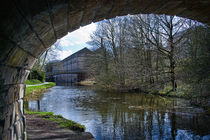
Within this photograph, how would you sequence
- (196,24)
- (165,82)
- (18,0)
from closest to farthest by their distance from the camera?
(18,0) → (196,24) → (165,82)

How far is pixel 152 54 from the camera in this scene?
15258 mm

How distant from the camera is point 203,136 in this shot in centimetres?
499

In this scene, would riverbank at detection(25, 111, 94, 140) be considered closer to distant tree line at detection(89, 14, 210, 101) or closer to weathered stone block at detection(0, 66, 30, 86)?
weathered stone block at detection(0, 66, 30, 86)

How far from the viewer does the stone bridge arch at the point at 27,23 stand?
4.74 feet

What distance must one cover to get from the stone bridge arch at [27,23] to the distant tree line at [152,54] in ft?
17.4

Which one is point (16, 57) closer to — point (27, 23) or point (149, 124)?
point (27, 23)

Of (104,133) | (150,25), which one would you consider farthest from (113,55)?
(104,133)

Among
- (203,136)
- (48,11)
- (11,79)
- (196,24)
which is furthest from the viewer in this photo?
(196,24)

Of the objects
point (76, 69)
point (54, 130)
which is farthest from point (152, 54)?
point (76, 69)

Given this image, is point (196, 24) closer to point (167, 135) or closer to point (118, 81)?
point (167, 135)

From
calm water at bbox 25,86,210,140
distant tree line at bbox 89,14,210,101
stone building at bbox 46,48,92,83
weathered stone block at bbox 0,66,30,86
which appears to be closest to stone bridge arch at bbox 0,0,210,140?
weathered stone block at bbox 0,66,30,86

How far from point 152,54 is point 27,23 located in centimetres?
1464

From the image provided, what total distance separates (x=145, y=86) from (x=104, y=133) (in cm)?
845

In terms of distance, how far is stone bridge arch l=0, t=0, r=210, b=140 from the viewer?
144 cm
